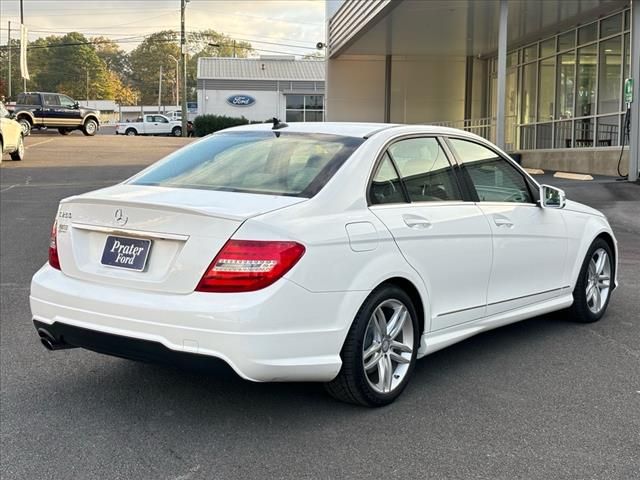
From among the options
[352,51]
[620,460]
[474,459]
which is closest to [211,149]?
[474,459]

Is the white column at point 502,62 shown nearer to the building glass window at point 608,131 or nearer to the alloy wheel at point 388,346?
the building glass window at point 608,131

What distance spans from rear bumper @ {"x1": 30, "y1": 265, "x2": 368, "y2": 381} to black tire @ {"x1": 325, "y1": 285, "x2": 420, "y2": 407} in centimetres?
8

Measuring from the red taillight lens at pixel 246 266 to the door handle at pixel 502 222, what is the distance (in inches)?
77.4

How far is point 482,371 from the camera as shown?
4.89 meters

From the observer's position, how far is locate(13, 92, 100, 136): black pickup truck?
3541cm

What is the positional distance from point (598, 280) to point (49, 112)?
34.0 metres

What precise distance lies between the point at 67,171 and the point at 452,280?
1662cm

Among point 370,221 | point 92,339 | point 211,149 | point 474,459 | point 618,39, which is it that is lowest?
point 474,459

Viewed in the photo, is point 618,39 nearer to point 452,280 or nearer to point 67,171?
point 67,171

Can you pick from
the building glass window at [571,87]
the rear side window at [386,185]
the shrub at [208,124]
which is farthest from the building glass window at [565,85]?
the shrub at [208,124]

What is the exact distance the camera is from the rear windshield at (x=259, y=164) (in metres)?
4.21

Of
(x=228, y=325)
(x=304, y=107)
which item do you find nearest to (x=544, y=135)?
(x=228, y=325)

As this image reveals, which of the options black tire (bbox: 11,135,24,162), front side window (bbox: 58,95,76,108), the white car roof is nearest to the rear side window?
the white car roof

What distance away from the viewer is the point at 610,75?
18.6 meters
